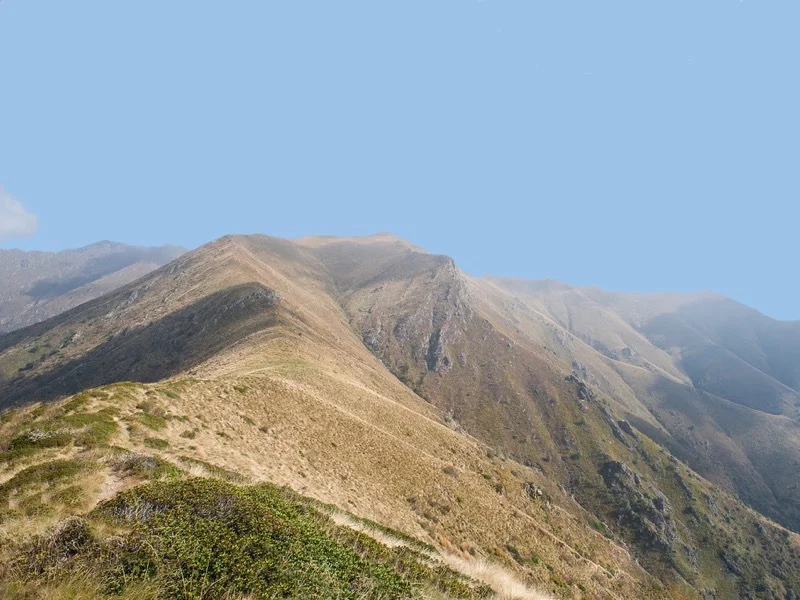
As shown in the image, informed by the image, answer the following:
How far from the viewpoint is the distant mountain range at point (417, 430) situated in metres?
27.0

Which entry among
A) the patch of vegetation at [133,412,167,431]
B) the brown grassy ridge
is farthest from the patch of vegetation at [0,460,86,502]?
the patch of vegetation at [133,412,167,431]

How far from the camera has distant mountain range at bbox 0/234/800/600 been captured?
88.7 ft

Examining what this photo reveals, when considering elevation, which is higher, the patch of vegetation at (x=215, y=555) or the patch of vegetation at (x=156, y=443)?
the patch of vegetation at (x=215, y=555)

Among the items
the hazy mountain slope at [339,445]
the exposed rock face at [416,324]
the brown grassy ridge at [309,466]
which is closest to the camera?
the brown grassy ridge at [309,466]

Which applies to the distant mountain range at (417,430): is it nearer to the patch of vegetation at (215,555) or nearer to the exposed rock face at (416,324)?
the exposed rock face at (416,324)

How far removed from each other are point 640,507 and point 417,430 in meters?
100

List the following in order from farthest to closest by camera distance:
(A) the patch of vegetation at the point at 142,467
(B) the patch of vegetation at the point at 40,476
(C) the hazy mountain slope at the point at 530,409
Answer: (C) the hazy mountain slope at the point at 530,409, (A) the patch of vegetation at the point at 142,467, (B) the patch of vegetation at the point at 40,476

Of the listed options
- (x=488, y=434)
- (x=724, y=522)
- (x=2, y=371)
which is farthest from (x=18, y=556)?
(x=724, y=522)

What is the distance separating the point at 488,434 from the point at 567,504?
32188 mm

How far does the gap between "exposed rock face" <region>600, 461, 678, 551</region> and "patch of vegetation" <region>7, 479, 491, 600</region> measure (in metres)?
123

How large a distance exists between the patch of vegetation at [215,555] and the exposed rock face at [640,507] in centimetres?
12343

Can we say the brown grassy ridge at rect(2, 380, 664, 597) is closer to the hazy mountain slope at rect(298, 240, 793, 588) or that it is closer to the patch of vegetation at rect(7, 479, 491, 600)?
the patch of vegetation at rect(7, 479, 491, 600)

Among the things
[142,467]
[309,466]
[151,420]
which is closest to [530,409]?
[309,466]

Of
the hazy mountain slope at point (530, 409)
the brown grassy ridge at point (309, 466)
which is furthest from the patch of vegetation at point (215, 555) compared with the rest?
the hazy mountain slope at point (530, 409)
